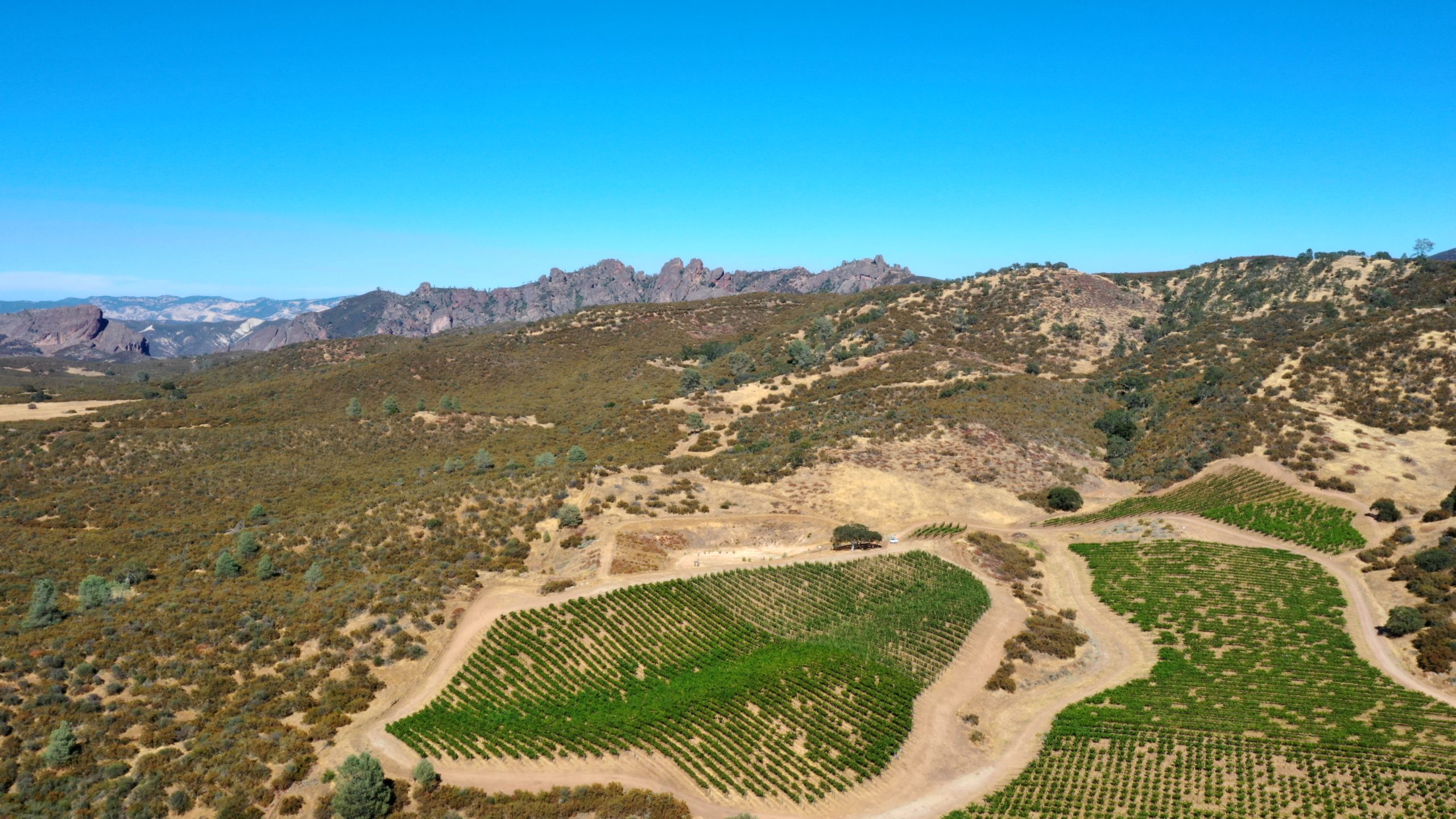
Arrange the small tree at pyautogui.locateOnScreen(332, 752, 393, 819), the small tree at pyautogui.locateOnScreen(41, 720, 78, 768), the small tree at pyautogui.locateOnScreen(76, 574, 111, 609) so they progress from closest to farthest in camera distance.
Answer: the small tree at pyautogui.locateOnScreen(332, 752, 393, 819) < the small tree at pyautogui.locateOnScreen(41, 720, 78, 768) < the small tree at pyautogui.locateOnScreen(76, 574, 111, 609)

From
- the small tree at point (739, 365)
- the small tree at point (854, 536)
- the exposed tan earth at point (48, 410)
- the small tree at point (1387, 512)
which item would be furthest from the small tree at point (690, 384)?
the exposed tan earth at point (48, 410)

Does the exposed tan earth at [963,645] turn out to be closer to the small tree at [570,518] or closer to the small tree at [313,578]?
the small tree at [570,518]

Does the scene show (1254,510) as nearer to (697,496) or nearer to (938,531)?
(938,531)

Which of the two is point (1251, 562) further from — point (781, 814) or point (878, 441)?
point (781, 814)

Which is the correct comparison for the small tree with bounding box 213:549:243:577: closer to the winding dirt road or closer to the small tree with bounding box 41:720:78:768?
the winding dirt road

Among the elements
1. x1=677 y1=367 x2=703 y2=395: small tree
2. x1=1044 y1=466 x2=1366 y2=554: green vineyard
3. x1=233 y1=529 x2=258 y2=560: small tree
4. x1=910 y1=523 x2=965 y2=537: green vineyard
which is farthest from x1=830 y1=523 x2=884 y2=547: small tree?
x1=677 y1=367 x2=703 y2=395: small tree
